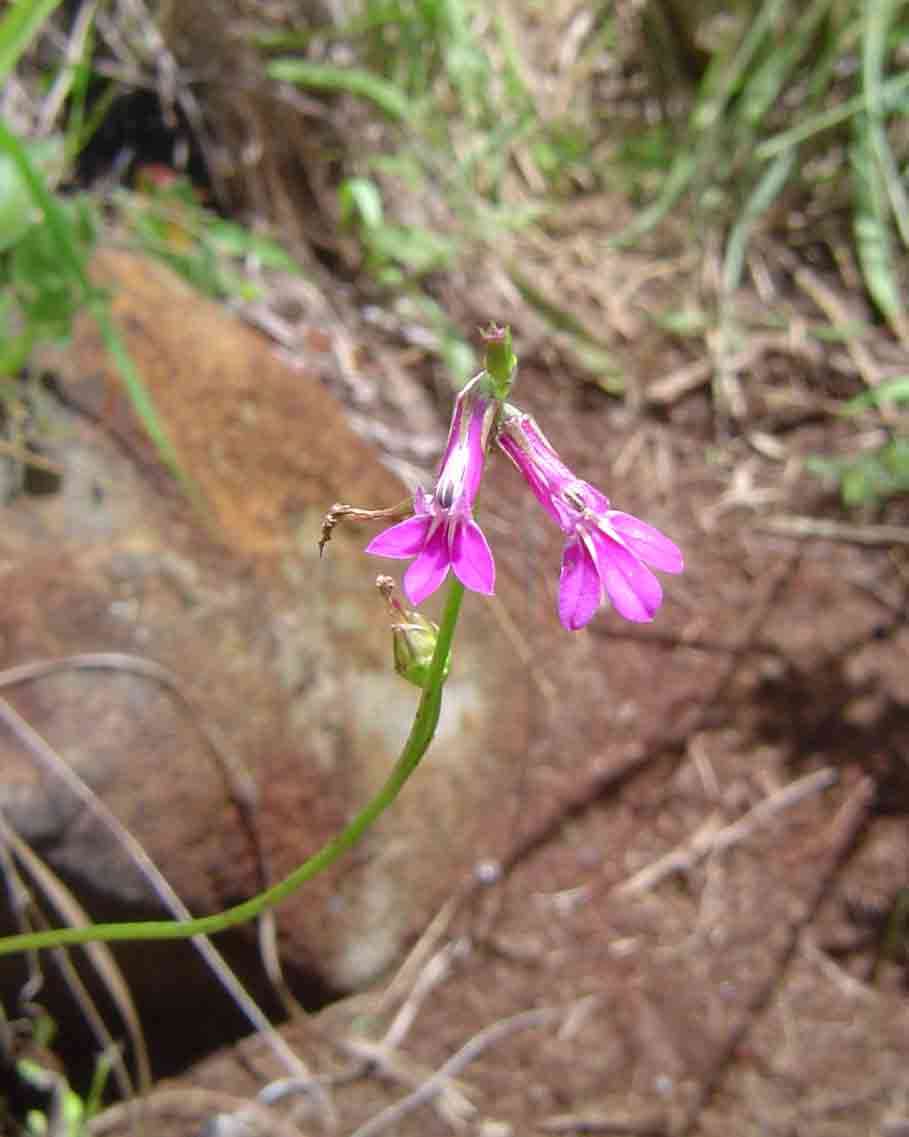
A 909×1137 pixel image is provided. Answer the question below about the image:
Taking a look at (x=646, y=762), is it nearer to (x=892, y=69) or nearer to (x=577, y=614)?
(x=577, y=614)

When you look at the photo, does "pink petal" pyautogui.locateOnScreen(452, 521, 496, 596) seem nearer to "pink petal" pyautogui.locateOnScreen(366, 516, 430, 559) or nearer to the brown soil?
"pink petal" pyautogui.locateOnScreen(366, 516, 430, 559)

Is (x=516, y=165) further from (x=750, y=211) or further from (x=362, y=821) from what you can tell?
(x=362, y=821)

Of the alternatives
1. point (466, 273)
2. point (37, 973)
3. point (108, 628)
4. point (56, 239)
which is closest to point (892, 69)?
point (466, 273)

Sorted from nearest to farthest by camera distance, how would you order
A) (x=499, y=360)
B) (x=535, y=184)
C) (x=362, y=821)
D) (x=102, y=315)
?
(x=499, y=360)
(x=362, y=821)
(x=102, y=315)
(x=535, y=184)

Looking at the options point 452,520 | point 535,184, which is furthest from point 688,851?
point 535,184

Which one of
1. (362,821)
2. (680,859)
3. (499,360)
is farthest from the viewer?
(680,859)

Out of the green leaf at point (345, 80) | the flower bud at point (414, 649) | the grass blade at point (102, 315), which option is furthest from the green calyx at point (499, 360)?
the green leaf at point (345, 80)

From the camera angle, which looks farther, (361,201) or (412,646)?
(361,201)
